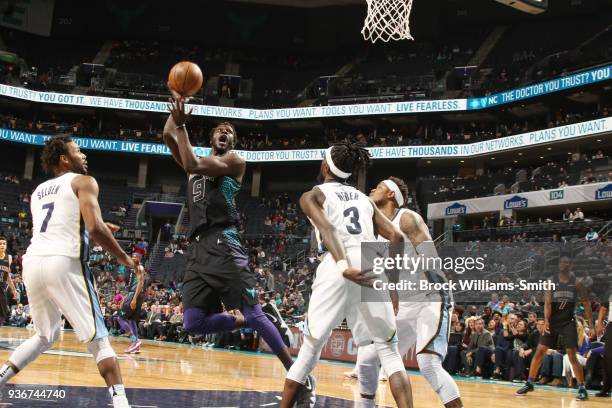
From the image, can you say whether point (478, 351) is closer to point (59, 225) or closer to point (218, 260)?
point (218, 260)

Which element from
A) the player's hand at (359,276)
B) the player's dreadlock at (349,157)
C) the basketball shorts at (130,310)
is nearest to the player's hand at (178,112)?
the player's dreadlock at (349,157)

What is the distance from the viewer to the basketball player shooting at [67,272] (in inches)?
199

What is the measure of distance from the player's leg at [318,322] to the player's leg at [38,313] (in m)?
1.70

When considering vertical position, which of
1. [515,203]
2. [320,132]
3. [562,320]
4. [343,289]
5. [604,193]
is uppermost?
[320,132]

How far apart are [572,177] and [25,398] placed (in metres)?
27.1

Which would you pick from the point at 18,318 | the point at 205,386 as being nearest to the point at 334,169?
Answer: the point at 205,386

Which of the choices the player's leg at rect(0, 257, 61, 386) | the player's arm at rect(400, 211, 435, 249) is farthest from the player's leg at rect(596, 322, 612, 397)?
the player's leg at rect(0, 257, 61, 386)

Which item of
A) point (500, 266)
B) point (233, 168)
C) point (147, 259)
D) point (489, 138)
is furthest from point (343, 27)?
A: point (233, 168)

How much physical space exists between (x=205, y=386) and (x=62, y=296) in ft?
12.6

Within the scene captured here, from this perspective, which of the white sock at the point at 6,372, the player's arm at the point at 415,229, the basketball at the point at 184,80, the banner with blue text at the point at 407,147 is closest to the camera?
the white sock at the point at 6,372

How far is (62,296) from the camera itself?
5062mm

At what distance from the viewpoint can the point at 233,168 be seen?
243 inches

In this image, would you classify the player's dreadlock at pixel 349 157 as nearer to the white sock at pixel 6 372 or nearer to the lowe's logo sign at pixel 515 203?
the white sock at pixel 6 372

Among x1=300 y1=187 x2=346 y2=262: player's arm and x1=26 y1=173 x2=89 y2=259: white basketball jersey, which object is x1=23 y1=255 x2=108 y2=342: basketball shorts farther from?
x1=300 y1=187 x2=346 y2=262: player's arm
